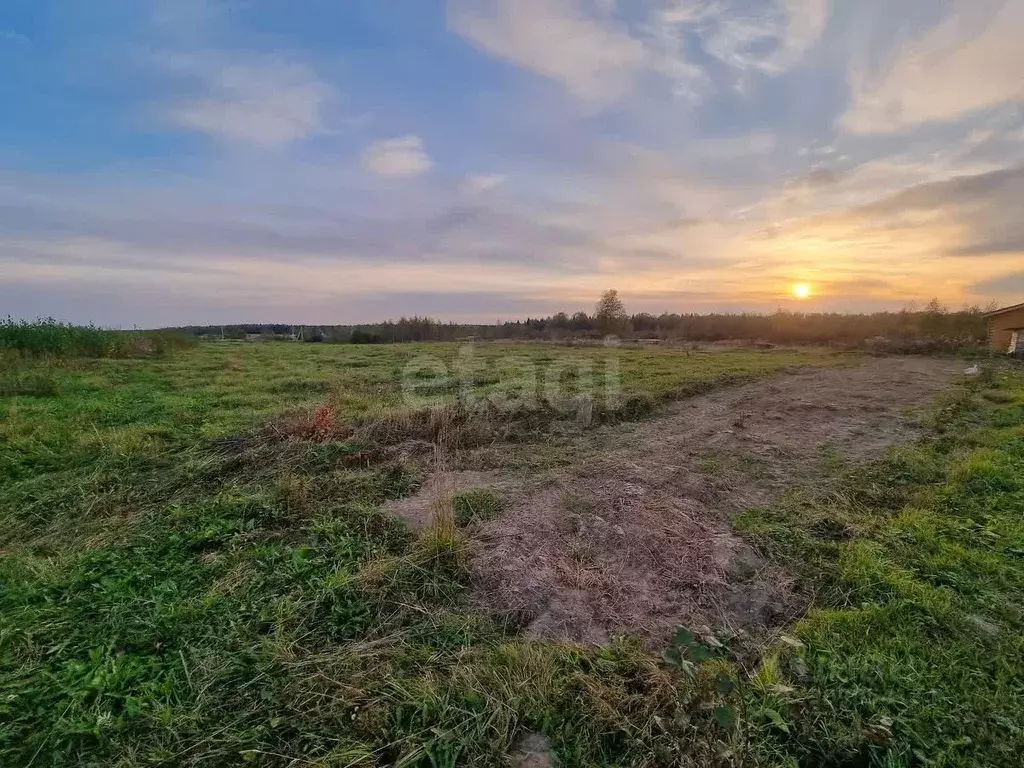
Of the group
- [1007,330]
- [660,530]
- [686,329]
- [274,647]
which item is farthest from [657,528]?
[686,329]

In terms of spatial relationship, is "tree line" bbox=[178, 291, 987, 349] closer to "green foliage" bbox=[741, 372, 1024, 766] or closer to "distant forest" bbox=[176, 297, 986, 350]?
"distant forest" bbox=[176, 297, 986, 350]

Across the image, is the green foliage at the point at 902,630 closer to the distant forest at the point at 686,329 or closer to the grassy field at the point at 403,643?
the grassy field at the point at 403,643

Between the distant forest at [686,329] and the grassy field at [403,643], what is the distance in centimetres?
2689

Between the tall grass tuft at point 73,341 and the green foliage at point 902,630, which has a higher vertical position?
the tall grass tuft at point 73,341

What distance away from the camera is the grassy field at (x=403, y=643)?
1.97 meters

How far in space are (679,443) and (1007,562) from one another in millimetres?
3577

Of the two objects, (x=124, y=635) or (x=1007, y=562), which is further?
(x=1007, y=562)

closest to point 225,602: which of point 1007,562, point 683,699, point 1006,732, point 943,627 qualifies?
point 683,699

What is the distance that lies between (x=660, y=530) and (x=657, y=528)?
40 millimetres

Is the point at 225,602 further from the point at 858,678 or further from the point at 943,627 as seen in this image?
the point at 943,627

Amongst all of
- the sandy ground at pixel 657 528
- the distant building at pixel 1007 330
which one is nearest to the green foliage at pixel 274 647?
the sandy ground at pixel 657 528

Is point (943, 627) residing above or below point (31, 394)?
below

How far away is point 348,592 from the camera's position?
9.86 ft

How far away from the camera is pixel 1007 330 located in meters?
20.4
